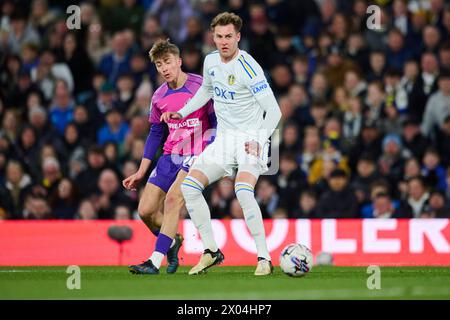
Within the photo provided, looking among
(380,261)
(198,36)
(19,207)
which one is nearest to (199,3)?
(198,36)

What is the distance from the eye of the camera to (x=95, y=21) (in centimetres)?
1897

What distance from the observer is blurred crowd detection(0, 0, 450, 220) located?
15141 mm

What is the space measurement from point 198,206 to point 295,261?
1068mm

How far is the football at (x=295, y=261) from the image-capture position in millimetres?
9766

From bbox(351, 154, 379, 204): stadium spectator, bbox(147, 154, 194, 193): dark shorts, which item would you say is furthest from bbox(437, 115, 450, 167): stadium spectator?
bbox(147, 154, 194, 193): dark shorts

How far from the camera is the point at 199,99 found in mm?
10344

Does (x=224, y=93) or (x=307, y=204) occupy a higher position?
(x=224, y=93)

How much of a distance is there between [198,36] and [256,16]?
→ 1020 mm

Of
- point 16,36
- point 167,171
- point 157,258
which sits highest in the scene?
point 16,36

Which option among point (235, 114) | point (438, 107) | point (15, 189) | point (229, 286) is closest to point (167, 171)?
point (235, 114)

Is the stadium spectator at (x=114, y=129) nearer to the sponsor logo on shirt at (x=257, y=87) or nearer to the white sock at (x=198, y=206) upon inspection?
the white sock at (x=198, y=206)

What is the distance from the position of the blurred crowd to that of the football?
4.60m

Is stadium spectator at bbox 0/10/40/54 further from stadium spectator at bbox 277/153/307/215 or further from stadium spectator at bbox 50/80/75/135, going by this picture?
stadium spectator at bbox 277/153/307/215

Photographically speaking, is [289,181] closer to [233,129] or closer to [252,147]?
[233,129]
